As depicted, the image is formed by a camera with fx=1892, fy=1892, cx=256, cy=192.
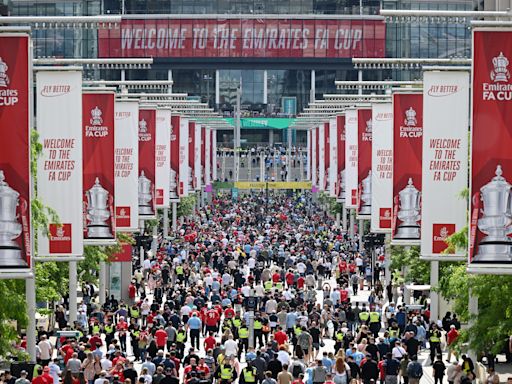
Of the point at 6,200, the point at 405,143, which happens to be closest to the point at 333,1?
the point at 405,143

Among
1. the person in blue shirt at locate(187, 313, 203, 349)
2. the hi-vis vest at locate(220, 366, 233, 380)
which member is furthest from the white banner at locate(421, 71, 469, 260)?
the person in blue shirt at locate(187, 313, 203, 349)

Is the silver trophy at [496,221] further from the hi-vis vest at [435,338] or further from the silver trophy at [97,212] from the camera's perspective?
the silver trophy at [97,212]

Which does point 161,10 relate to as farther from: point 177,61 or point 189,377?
point 189,377

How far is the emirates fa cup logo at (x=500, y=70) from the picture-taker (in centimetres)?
2411

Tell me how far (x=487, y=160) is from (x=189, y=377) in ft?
26.4

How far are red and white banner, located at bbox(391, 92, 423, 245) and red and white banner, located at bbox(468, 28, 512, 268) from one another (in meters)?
13.1

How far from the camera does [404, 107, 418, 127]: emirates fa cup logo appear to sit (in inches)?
1523

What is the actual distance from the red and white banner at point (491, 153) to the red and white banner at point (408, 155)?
1308 centimetres

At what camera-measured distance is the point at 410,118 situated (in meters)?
38.7

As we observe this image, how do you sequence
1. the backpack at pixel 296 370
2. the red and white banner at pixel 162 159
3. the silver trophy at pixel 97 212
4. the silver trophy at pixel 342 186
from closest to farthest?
the backpack at pixel 296 370, the silver trophy at pixel 97 212, the red and white banner at pixel 162 159, the silver trophy at pixel 342 186

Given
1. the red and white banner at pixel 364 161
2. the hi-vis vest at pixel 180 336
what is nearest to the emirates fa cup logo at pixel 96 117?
the hi-vis vest at pixel 180 336

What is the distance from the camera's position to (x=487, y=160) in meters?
24.8

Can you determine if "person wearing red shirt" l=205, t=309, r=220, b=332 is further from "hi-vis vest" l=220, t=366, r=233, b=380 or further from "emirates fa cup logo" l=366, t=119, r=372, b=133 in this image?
"emirates fa cup logo" l=366, t=119, r=372, b=133

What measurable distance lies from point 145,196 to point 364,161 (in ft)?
21.1
